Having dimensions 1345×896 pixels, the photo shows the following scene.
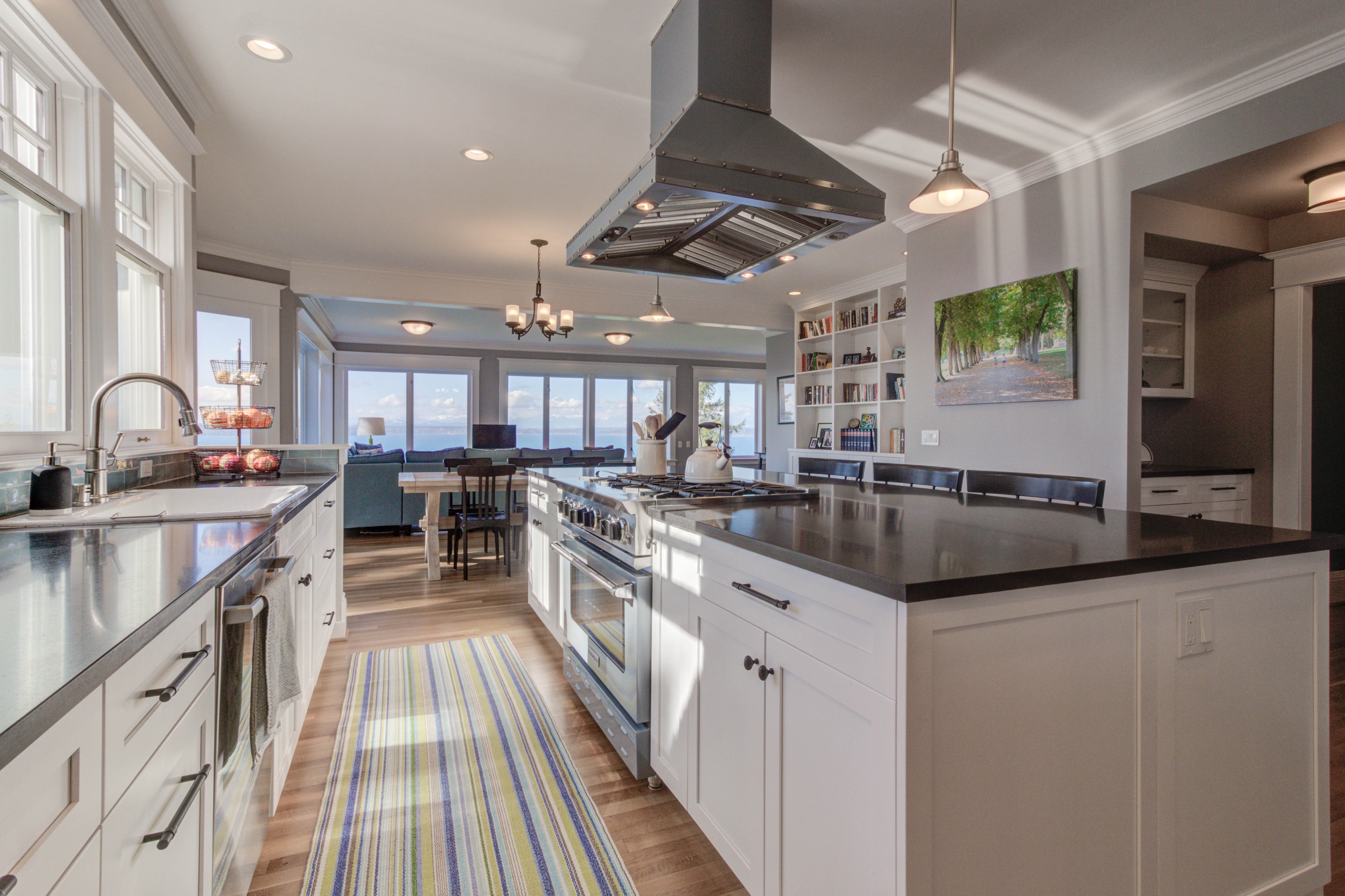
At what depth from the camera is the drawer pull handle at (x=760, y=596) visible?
1227mm

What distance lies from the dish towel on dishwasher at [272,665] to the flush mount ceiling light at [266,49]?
85.7 inches

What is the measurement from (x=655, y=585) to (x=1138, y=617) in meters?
1.15

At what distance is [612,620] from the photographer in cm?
210

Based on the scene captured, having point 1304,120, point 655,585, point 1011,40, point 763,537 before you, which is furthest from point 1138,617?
point 1304,120

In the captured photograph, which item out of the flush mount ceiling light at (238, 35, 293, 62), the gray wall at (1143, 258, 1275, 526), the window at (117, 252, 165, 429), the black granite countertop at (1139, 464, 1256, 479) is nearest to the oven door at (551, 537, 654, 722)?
the window at (117, 252, 165, 429)

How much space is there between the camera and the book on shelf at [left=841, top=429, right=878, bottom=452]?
5.73 meters

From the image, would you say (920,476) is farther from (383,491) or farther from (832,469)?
(383,491)

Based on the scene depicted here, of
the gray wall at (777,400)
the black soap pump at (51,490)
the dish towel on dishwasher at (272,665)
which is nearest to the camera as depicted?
the dish towel on dishwasher at (272,665)

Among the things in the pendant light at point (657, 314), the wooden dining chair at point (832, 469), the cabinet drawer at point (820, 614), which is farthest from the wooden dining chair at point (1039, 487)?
the pendant light at point (657, 314)

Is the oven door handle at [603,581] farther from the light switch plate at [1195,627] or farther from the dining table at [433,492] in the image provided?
the dining table at [433,492]

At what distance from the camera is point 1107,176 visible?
10.2ft

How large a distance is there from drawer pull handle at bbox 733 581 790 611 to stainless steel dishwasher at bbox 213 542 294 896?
97cm

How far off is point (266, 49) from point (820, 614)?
2930 millimetres

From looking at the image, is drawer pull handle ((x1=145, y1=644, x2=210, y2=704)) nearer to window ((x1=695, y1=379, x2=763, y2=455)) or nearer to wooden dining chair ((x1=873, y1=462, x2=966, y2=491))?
wooden dining chair ((x1=873, y1=462, x2=966, y2=491))
